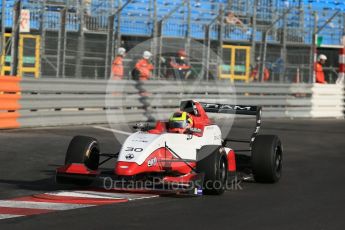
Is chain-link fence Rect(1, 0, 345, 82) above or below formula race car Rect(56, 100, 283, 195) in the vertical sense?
above

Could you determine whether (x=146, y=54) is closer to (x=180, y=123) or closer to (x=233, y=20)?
(x=233, y=20)

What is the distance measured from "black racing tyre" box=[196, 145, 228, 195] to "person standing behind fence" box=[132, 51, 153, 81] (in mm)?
9914

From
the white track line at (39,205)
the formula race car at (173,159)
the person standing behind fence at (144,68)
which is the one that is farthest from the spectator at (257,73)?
the white track line at (39,205)

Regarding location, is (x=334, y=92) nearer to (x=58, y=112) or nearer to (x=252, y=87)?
(x=252, y=87)

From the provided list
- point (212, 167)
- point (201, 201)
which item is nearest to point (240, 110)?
point (212, 167)

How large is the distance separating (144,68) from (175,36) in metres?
2.02

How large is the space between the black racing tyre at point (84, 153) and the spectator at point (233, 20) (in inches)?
539

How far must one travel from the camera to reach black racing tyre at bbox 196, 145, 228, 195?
7410 millimetres

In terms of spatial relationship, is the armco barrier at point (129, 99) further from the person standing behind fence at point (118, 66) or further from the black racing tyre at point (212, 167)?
the black racing tyre at point (212, 167)

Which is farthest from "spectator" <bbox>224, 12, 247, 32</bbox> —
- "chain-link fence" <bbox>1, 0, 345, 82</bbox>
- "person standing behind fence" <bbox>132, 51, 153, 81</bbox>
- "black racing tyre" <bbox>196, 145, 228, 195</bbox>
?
"black racing tyre" <bbox>196, 145, 228, 195</bbox>

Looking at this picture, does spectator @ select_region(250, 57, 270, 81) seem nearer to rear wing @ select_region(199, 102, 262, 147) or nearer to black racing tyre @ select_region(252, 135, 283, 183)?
rear wing @ select_region(199, 102, 262, 147)

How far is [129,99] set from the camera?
16.4 metres

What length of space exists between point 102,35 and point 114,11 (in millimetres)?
1159

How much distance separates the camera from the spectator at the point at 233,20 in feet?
69.5
